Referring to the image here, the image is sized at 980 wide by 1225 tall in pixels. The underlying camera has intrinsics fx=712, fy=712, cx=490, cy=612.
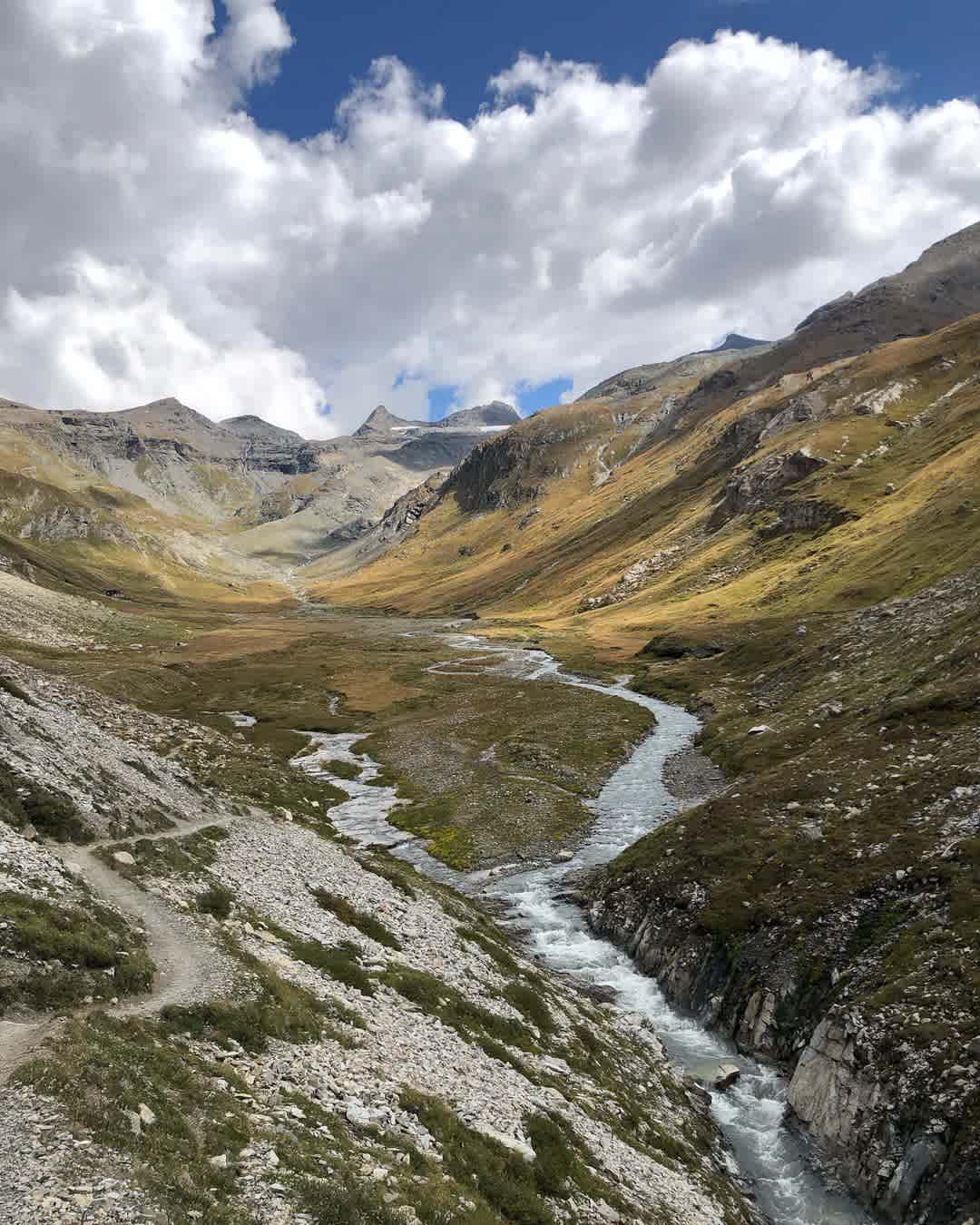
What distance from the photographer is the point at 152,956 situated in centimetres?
2312

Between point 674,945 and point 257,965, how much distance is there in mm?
23371

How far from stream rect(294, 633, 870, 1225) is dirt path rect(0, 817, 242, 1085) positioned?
20.3 m

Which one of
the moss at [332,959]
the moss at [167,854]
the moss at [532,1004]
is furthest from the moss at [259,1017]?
the moss at [532,1004]

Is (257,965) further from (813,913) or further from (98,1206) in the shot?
(813,913)

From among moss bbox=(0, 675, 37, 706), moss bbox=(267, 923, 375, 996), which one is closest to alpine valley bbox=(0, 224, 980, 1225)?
moss bbox=(267, 923, 375, 996)

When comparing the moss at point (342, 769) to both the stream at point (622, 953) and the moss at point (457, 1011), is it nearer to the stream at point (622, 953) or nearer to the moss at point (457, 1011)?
the stream at point (622, 953)

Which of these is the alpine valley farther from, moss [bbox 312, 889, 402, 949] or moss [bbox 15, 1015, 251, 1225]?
moss [bbox 312, 889, 402, 949]

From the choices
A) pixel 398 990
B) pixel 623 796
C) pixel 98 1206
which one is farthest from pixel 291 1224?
pixel 623 796

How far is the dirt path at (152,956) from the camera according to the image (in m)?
16.1

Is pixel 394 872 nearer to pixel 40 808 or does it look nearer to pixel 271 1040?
pixel 40 808

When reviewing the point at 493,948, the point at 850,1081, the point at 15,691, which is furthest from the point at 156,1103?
the point at 15,691

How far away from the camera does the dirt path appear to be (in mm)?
16109

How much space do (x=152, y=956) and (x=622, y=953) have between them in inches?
1083

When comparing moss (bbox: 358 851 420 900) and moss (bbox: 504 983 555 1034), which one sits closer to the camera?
moss (bbox: 504 983 555 1034)
